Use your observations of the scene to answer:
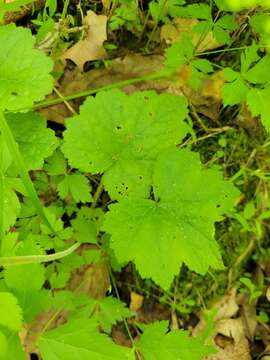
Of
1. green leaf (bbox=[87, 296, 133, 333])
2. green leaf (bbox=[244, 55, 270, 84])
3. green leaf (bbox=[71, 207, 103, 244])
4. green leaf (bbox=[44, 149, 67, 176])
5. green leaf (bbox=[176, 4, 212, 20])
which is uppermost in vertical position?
green leaf (bbox=[176, 4, 212, 20])

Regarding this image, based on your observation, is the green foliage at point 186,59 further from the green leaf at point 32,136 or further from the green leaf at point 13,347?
the green leaf at point 13,347

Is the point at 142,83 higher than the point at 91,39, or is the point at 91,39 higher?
the point at 91,39

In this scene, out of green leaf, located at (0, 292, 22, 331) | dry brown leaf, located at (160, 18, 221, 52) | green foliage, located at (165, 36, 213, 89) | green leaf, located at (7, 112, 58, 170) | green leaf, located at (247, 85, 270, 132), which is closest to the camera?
green leaf, located at (0, 292, 22, 331)

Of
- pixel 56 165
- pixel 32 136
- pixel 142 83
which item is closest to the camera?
pixel 32 136

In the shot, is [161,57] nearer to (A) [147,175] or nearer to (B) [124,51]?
(B) [124,51]

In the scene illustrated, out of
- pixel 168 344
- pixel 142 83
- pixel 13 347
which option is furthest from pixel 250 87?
pixel 13 347

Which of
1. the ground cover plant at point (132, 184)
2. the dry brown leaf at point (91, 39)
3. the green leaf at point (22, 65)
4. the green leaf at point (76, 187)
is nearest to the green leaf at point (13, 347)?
the ground cover plant at point (132, 184)

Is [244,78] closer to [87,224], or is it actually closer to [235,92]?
[235,92]

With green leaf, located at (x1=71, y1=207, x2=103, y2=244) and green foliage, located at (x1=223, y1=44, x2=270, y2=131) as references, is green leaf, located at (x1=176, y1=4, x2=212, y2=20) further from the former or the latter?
green leaf, located at (x1=71, y1=207, x2=103, y2=244)

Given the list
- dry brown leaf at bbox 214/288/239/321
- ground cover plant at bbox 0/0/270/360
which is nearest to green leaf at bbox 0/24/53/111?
ground cover plant at bbox 0/0/270/360
